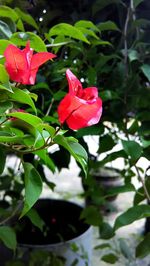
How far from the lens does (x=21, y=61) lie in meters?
0.28

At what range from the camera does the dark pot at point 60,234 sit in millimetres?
669

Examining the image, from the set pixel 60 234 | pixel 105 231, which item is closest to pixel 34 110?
pixel 105 231

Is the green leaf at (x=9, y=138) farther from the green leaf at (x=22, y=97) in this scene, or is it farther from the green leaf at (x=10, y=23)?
the green leaf at (x=10, y=23)

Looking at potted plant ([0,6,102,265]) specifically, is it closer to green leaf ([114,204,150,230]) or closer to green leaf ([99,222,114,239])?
green leaf ([114,204,150,230])

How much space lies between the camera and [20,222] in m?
0.77

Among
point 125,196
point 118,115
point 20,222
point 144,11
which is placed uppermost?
point 144,11

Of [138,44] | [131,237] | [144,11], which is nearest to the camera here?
[138,44]

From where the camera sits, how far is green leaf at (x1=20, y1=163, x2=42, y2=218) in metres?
0.29

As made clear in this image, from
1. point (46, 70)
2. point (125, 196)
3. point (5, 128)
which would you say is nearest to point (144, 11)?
point (46, 70)

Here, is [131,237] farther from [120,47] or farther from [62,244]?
[120,47]

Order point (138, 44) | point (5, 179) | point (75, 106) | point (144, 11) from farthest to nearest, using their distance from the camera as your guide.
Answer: point (5, 179)
point (144, 11)
point (138, 44)
point (75, 106)

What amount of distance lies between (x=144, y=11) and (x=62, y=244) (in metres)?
0.48

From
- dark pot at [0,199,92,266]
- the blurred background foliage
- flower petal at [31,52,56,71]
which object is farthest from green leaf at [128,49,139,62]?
dark pot at [0,199,92,266]

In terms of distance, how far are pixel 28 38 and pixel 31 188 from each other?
0.53 ft
